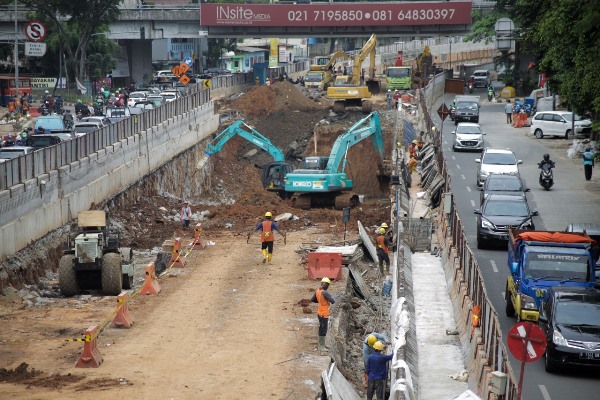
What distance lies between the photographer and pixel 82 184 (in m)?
37.5

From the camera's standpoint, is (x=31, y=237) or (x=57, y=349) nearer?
(x=57, y=349)

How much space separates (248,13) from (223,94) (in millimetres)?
7503

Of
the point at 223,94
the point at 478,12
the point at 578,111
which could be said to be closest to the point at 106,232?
the point at 578,111

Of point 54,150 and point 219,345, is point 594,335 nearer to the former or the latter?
point 219,345

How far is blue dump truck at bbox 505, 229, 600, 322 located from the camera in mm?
23797

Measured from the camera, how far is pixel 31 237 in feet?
103

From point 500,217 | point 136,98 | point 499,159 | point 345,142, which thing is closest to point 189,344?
point 500,217

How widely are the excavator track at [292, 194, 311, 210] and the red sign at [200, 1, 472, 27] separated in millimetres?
37633

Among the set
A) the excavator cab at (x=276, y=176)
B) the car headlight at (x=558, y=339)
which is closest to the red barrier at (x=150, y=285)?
the car headlight at (x=558, y=339)

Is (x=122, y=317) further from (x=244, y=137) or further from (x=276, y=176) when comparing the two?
(x=244, y=137)

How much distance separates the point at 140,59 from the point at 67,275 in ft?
226

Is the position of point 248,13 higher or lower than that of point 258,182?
higher

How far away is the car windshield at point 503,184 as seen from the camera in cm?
3634

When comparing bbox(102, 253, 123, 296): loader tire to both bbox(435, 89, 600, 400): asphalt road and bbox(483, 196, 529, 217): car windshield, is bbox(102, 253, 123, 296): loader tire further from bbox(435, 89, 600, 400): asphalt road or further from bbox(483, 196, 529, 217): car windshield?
bbox(483, 196, 529, 217): car windshield
